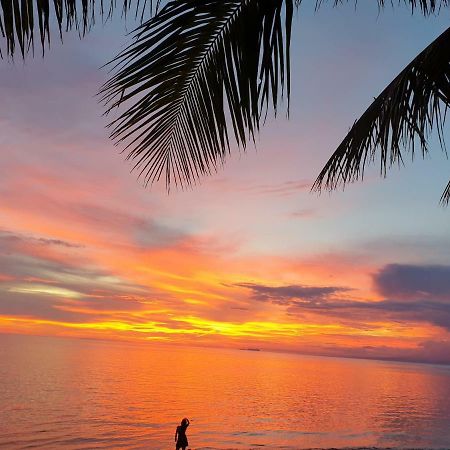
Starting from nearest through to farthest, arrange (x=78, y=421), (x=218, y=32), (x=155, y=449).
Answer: (x=218, y=32)
(x=155, y=449)
(x=78, y=421)

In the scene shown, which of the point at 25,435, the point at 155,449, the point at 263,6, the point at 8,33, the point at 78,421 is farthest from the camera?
the point at 78,421

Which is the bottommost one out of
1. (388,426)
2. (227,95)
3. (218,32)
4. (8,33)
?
(388,426)

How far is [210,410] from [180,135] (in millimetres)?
49812

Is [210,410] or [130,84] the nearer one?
[130,84]

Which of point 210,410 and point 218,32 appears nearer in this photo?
point 218,32

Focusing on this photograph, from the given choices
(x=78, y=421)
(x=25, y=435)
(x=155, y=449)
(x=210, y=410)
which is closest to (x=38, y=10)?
(x=155, y=449)

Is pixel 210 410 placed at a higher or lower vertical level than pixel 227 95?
lower

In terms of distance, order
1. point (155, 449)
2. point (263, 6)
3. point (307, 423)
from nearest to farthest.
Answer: point (263, 6)
point (155, 449)
point (307, 423)

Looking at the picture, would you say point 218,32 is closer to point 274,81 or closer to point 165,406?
point 274,81

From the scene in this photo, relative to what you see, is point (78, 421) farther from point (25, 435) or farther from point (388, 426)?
point (388, 426)

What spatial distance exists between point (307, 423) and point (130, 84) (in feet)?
150

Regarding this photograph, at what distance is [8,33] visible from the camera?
1301mm

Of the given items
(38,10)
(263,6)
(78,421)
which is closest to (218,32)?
(263,6)

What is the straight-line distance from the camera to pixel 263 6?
163 cm
